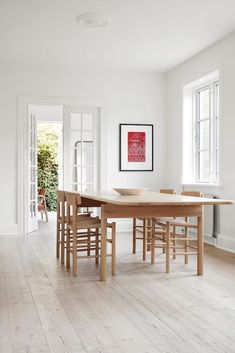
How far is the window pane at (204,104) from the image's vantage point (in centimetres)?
697

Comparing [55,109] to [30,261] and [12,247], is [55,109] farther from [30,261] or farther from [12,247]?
[30,261]

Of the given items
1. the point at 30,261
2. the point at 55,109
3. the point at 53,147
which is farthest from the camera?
the point at 53,147

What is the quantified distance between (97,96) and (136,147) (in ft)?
3.62

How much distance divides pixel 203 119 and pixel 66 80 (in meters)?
2.36

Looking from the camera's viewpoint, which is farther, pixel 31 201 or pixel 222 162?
pixel 31 201

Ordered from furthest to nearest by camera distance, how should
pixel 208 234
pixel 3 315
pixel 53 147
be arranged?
pixel 53 147, pixel 208 234, pixel 3 315

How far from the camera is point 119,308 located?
10.8 feet

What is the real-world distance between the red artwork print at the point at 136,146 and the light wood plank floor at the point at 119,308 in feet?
10.0

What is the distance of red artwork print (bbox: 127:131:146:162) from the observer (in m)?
7.91

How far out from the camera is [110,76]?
7801mm

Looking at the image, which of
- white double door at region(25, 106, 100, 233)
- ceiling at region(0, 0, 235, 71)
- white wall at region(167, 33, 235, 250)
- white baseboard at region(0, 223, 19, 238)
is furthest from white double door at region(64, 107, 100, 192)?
white wall at region(167, 33, 235, 250)

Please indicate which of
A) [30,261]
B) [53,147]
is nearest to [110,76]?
[30,261]

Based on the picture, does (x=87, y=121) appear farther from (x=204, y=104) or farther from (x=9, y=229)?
(x=9, y=229)

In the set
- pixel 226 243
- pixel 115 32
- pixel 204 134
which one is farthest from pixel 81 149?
pixel 226 243
